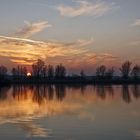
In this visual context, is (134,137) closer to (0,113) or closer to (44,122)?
(44,122)

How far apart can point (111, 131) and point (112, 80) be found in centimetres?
8785

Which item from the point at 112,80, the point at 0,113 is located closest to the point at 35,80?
the point at 112,80

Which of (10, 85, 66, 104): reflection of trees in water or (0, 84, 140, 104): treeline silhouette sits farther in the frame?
(10, 85, 66, 104): reflection of trees in water

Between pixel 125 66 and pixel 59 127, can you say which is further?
pixel 125 66

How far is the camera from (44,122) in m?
13.5

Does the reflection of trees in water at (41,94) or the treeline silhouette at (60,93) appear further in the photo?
the reflection of trees in water at (41,94)

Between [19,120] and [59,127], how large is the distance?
218 cm

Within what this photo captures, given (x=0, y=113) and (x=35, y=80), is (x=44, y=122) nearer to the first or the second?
(x=0, y=113)

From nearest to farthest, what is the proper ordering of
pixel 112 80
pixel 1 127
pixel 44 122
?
pixel 1 127
pixel 44 122
pixel 112 80

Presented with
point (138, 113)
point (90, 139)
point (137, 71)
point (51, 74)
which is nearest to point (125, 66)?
point (137, 71)

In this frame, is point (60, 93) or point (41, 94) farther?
point (60, 93)

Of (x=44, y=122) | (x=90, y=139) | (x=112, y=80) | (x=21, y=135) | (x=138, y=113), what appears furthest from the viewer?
(x=112, y=80)

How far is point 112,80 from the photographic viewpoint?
324ft

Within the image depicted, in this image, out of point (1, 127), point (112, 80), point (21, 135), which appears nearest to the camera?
point (21, 135)
